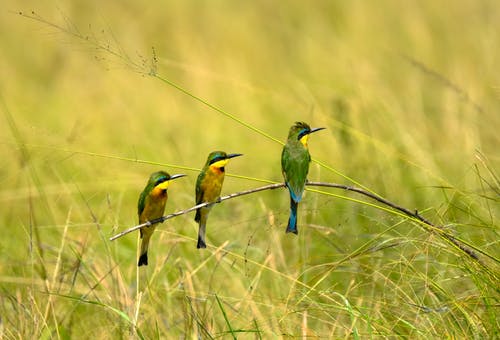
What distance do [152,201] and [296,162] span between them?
13.9 inches

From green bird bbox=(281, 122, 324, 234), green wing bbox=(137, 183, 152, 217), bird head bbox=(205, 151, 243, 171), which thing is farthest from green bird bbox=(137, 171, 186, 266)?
green bird bbox=(281, 122, 324, 234)

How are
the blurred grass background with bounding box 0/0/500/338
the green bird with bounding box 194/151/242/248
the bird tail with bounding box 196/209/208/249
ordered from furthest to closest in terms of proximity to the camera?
the blurred grass background with bounding box 0/0/500/338, the green bird with bounding box 194/151/242/248, the bird tail with bounding box 196/209/208/249

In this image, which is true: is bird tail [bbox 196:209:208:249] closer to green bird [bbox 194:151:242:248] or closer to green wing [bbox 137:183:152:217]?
green bird [bbox 194:151:242:248]

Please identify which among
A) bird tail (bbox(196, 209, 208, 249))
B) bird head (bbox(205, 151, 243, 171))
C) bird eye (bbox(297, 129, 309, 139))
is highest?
bird eye (bbox(297, 129, 309, 139))

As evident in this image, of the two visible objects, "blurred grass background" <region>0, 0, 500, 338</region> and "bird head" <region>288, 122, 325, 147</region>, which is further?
"blurred grass background" <region>0, 0, 500, 338</region>

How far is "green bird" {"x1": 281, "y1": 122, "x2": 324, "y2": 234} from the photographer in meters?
2.27

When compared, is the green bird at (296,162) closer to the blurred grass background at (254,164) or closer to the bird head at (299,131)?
the bird head at (299,131)

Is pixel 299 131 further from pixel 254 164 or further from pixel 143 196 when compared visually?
pixel 254 164

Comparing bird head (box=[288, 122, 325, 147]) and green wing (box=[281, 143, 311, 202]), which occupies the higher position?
bird head (box=[288, 122, 325, 147])

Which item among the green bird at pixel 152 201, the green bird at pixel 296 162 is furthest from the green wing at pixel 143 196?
the green bird at pixel 296 162

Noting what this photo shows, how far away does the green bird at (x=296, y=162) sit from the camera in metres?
2.27

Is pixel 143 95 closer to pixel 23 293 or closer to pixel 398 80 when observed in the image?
pixel 398 80

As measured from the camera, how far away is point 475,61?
746 centimetres

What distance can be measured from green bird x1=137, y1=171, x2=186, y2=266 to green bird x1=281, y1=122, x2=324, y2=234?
0.94 ft
